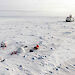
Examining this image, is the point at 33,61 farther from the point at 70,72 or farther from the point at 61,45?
the point at 61,45

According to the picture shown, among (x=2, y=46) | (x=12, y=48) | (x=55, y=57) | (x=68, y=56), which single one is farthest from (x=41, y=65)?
(x=2, y=46)

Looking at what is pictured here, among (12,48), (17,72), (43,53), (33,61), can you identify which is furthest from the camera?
(12,48)

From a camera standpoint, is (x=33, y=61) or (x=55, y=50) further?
(x=55, y=50)

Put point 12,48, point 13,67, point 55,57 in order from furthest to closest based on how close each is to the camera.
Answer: point 12,48, point 55,57, point 13,67

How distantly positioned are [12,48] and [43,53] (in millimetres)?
1678

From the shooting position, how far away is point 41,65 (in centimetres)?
422

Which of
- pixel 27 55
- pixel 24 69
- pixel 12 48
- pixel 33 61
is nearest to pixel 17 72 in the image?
pixel 24 69

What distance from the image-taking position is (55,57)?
4.84m

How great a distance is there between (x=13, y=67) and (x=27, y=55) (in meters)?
1.10

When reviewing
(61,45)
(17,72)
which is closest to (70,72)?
(17,72)

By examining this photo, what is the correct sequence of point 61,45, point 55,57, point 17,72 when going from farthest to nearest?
point 61,45, point 55,57, point 17,72

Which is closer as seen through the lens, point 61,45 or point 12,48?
point 12,48

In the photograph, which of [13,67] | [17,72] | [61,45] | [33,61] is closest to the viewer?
[17,72]

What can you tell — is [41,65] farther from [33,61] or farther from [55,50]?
[55,50]
